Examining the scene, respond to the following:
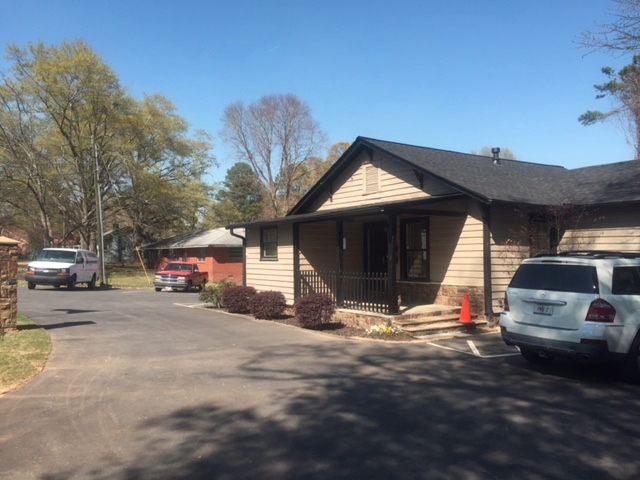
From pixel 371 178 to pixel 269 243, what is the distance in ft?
14.4

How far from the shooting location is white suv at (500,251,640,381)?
6.95 metres

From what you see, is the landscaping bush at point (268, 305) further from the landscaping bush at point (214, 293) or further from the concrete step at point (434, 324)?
the concrete step at point (434, 324)

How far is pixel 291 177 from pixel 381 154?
3437 centimetres

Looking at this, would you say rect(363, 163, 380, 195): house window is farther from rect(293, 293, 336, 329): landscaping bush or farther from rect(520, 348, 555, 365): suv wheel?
rect(520, 348, 555, 365): suv wheel

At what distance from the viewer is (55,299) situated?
21.3 m

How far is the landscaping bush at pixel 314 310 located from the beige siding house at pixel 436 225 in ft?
3.28

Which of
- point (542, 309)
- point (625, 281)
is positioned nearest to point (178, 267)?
point (542, 309)

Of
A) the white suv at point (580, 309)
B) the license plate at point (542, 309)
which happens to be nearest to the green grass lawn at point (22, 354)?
the white suv at point (580, 309)

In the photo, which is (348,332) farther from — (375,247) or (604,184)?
(604,184)

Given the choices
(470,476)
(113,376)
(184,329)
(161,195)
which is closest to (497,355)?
(470,476)

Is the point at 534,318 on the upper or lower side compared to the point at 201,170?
lower

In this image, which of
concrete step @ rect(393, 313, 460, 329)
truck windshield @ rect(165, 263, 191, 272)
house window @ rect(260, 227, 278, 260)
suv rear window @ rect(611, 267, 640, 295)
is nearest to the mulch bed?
concrete step @ rect(393, 313, 460, 329)

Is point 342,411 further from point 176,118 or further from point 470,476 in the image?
point 176,118

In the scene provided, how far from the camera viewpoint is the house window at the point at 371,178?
16328 millimetres
